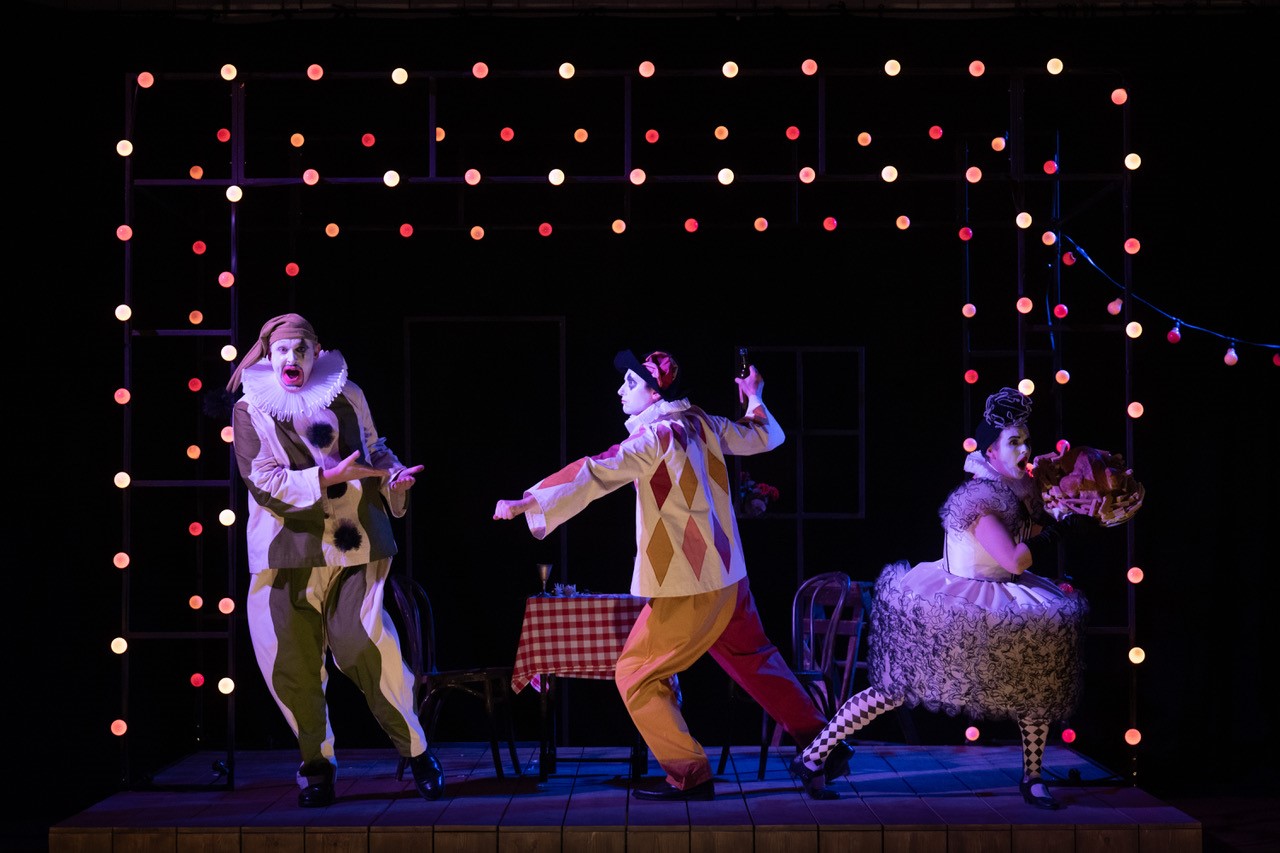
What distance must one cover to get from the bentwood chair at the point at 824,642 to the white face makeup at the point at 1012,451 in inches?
44.7

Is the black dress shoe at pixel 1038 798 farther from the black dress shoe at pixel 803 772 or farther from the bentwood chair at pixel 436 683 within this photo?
the bentwood chair at pixel 436 683

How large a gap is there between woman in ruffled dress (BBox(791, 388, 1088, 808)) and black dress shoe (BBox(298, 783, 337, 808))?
5.57 feet

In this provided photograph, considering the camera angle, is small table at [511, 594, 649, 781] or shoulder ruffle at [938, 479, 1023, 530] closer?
shoulder ruffle at [938, 479, 1023, 530]

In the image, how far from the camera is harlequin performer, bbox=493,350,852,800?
14.4ft

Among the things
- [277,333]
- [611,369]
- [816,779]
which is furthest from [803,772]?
[277,333]

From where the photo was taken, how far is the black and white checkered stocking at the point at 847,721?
4336 millimetres

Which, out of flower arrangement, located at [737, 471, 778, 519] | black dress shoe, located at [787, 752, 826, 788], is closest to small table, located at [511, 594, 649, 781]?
black dress shoe, located at [787, 752, 826, 788]

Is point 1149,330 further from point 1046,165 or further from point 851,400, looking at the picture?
point 851,400

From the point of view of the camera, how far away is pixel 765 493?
557 centimetres

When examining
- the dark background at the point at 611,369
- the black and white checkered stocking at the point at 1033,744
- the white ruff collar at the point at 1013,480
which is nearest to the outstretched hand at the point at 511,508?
the dark background at the point at 611,369

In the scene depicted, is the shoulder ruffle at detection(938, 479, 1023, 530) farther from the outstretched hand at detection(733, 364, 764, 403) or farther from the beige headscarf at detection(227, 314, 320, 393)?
the beige headscarf at detection(227, 314, 320, 393)

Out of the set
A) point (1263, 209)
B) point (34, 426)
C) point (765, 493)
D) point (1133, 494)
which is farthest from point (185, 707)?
point (1263, 209)

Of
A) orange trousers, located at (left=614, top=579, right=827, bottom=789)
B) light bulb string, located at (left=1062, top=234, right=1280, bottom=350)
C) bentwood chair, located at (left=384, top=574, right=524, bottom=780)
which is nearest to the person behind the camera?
orange trousers, located at (left=614, top=579, right=827, bottom=789)

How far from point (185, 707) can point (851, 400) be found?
334 centimetres
